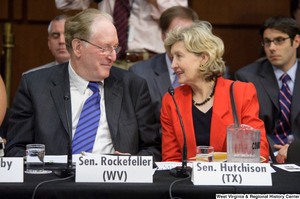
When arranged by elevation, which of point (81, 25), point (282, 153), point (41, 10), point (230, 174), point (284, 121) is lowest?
point (282, 153)

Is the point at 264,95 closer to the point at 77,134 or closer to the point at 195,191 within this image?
the point at 77,134

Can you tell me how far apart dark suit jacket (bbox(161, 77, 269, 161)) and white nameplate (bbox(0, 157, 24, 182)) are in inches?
41.7

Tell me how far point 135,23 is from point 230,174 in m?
2.47

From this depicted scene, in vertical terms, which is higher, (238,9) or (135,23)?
(238,9)

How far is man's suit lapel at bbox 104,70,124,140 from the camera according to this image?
2.32 metres

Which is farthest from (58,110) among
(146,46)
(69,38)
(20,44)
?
(20,44)

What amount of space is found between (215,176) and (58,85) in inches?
49.2

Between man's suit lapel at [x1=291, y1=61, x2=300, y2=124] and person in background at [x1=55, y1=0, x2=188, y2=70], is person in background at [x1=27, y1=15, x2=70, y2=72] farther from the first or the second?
man's suit lapel at [x1=291, y1=61, x2=300, y2=124]

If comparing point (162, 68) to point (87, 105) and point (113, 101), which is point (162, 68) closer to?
point (113, 101)

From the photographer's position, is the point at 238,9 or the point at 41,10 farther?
the point at 238,9

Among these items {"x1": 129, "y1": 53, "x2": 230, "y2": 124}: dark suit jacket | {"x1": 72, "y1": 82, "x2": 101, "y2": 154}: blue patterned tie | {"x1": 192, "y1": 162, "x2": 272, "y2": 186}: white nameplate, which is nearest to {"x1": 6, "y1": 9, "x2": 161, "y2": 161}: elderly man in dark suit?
{"x1": 72, "y1": 82, "x2": 101, "y2": 154}: blue patterned tie

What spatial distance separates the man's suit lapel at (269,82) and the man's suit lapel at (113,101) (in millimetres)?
1333

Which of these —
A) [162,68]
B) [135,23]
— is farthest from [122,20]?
[162,68]

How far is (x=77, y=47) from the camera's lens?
2.42 m
